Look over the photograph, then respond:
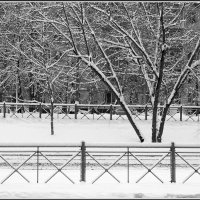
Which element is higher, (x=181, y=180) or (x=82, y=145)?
(x=82, y=145)

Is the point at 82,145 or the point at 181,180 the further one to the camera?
the point at 181,180

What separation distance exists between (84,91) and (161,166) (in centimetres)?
Answer: 2429

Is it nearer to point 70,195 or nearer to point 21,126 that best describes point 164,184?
point 70,195

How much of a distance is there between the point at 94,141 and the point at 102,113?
6.17 meters

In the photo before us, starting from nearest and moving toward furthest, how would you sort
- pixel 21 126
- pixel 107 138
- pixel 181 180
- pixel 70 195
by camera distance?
pixel 70 195, pixel 181 180, pixel 107 138, pixel 21 126

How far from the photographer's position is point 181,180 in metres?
11.5

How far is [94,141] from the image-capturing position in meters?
20.0

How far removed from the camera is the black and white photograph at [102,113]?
10.5m

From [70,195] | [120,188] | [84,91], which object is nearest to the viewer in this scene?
[70,195]

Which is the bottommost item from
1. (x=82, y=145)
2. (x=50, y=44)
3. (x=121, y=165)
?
(x=121, y=165)

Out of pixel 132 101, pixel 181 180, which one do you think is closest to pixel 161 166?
pixel 181 180

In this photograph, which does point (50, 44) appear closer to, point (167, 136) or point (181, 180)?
point (167, 136)

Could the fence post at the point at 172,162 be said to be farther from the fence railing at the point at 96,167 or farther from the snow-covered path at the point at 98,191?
the snow-covered path at the point at 98,191

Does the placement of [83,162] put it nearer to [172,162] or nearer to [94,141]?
[172,162]
